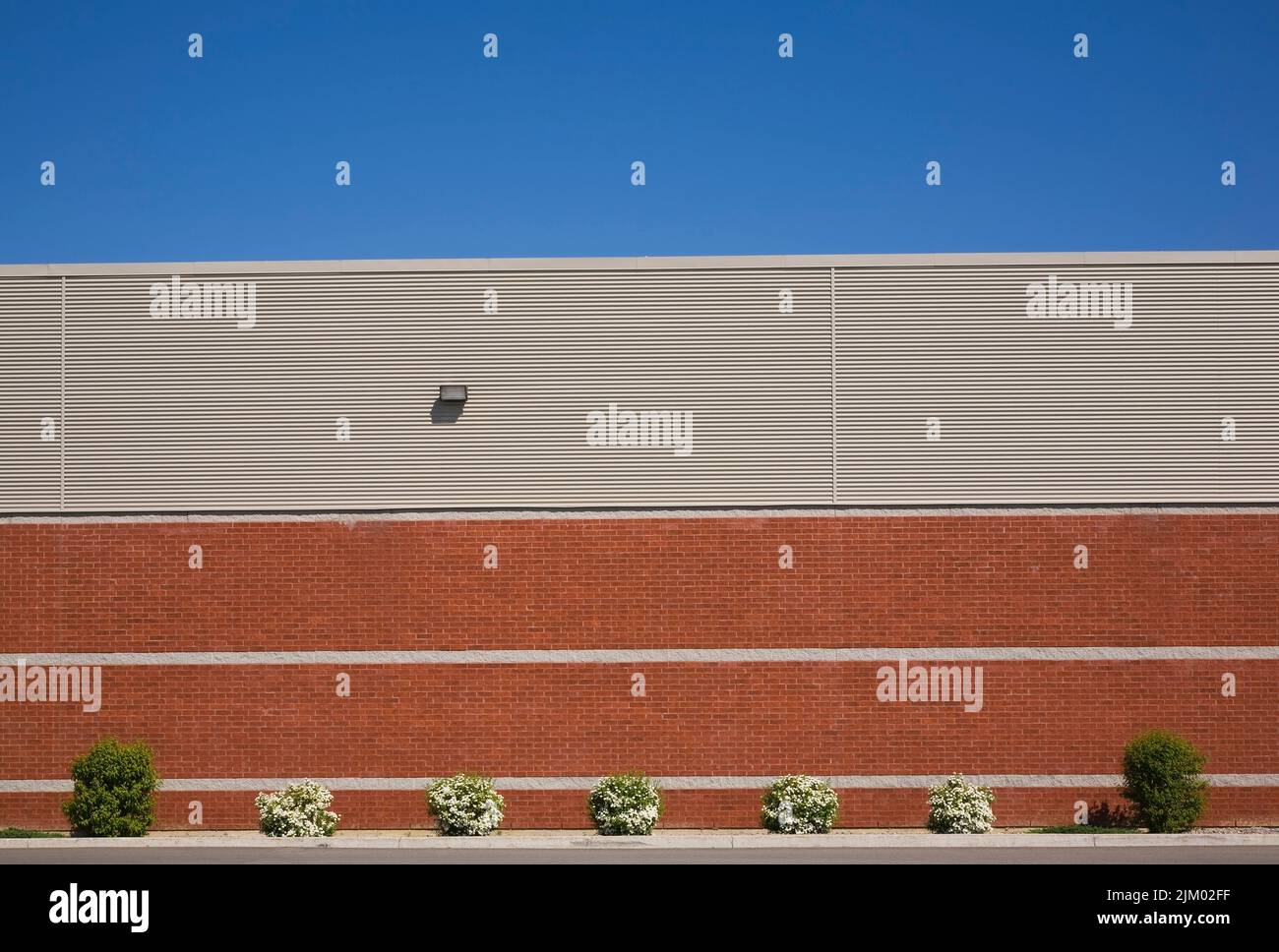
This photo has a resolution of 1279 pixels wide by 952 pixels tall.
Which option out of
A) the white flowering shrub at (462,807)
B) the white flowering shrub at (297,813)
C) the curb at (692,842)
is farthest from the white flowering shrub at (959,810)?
the white flowering shrub at (297,813)

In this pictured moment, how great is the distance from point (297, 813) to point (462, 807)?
2.44 meters

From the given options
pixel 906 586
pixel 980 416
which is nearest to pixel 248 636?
pixel 906 586

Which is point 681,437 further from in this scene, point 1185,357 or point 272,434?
point 1185,357

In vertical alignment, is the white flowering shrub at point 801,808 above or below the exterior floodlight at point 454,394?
below

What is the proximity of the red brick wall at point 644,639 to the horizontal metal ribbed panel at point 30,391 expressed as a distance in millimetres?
630

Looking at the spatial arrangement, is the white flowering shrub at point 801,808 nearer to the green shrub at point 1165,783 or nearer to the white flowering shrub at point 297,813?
the green shrub at point 1165,783

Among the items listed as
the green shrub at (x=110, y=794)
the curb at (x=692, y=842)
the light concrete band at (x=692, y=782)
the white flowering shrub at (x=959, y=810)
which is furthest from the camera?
the light concrete band at (x=692, y=782)

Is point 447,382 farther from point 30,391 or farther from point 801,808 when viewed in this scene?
point 801,808

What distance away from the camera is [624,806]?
20.7m

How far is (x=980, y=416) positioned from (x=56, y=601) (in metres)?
15.1

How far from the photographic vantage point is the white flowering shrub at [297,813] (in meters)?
20.7

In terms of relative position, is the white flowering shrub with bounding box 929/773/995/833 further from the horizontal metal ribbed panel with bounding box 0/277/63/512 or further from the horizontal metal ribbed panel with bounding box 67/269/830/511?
the horizontal metal ribbed panel with bounding box 0/277/63/512

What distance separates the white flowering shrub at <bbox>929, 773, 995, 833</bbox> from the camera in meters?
20.9

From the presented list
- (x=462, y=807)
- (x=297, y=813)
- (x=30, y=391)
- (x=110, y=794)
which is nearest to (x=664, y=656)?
(x=462, y=807)
